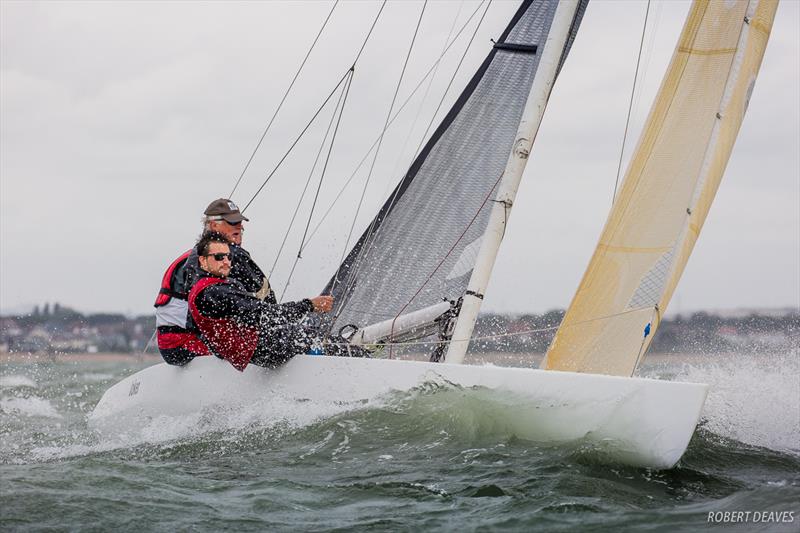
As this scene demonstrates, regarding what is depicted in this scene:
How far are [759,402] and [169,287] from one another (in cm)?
300

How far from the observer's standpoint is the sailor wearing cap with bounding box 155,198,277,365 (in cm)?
492

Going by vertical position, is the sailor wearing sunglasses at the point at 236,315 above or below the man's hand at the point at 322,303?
below

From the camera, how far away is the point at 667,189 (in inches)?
186

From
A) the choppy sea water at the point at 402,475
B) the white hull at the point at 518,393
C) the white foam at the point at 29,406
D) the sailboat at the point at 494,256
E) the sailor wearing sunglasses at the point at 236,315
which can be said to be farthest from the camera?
the white foam at the point at 29,406

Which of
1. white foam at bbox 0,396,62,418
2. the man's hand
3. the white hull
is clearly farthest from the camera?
white foam at bbox 0,396,62,418

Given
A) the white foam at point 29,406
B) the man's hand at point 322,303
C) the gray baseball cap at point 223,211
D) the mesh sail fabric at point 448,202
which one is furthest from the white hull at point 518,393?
the white foam at point 29,406

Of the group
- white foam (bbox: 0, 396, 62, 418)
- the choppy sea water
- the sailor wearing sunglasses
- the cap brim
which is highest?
the cap brim

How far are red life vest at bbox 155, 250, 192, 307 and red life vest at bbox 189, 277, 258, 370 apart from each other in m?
0.36

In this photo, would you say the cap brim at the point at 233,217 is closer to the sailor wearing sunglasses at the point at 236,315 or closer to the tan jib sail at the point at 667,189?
the sailor wearing sunglasses at the point at 236,315

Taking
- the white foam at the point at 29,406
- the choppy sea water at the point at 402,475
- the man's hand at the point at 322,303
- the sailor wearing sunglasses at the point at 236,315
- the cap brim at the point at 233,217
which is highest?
the cap brim at the point at 233,217

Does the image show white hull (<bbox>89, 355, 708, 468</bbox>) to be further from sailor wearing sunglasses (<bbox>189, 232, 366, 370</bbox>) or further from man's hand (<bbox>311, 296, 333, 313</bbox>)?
man's hand (<bbox>311, 296, 333, 313</bbox>)

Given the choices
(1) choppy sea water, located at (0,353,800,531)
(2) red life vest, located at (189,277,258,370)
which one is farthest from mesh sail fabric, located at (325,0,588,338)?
(1) choppy sea water, located at (0,353,800,531)

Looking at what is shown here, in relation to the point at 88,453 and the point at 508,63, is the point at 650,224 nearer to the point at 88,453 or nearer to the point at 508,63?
the point at 508,63

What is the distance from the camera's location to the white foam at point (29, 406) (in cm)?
801
